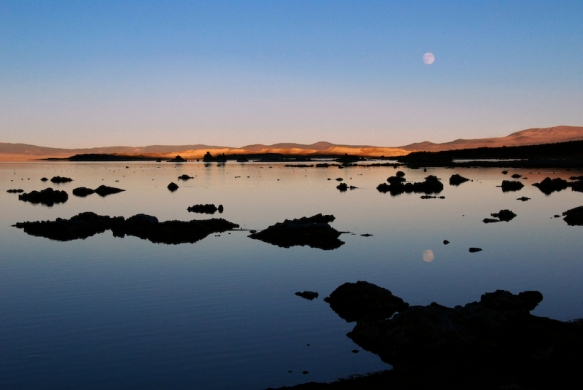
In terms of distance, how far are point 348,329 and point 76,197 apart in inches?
2418

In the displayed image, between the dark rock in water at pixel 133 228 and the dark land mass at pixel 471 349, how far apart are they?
20577 mm

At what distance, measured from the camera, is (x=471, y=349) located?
13414 mm

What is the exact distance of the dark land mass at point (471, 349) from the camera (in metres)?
11.5

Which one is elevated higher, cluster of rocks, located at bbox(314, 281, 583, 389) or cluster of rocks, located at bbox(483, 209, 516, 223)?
cluster of rocks, located at bbox(314, 281, 583, 389)

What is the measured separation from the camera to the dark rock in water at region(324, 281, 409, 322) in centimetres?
1727

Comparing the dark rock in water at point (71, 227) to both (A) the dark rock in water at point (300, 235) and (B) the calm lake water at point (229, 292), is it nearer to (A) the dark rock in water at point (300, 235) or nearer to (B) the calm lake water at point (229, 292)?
(B) the calm lake water at point (229, 292)

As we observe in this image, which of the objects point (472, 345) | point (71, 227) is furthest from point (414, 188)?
point (472, 345)

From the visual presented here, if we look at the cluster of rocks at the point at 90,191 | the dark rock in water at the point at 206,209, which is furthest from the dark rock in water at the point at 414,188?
the cluster of rocks at the point at 90,191

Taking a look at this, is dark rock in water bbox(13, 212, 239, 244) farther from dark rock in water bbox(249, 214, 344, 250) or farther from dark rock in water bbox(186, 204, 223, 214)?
dark rock in water bbox(186, 204, 223, 214)

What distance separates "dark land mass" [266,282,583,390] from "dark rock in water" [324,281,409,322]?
0.95 feet

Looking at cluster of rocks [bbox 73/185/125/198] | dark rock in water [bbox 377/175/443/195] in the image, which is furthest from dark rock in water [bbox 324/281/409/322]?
cluster of rocks [bbox 73/185/125/198]

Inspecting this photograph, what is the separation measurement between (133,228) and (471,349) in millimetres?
28833

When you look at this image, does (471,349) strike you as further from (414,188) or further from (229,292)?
(414,188)

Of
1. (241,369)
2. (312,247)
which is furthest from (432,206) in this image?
(241,369)
